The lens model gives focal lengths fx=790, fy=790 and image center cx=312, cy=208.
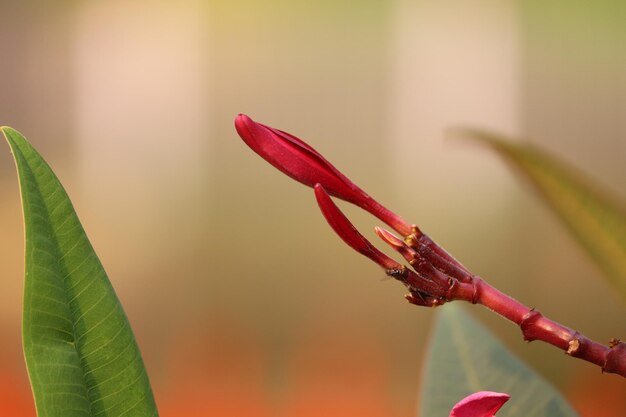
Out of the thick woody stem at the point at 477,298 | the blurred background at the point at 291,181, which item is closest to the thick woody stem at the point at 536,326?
the thick woody stem at the point at 477,298

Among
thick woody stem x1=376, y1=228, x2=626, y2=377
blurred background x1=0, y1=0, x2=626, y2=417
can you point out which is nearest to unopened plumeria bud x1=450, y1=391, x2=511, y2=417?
thick woody stem x1=376, y1=228, x2=626, y2=377

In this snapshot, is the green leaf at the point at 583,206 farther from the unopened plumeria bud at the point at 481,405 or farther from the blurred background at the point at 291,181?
the blurred background at the point at 291,181

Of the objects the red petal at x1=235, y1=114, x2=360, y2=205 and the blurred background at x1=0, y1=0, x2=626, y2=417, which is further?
the blurred background at x1=0, y1=0, x2=626, y2=417

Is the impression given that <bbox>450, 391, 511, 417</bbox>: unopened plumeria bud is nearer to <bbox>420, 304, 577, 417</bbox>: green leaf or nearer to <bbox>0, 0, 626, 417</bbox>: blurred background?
<bbox>420, 304, 577, 417</bbox>: green leaf

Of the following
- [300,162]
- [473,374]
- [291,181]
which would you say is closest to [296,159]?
[300,162]

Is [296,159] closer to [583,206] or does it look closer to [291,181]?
[583,206]

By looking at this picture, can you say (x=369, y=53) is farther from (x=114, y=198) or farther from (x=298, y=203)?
(x=114, y=198)
